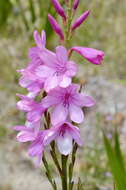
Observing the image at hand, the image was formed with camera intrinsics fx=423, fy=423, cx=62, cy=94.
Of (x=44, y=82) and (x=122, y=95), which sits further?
(x=122, y=95)

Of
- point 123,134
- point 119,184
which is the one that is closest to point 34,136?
point 119,184

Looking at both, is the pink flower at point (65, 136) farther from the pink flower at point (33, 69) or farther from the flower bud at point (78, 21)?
the flower bud at point (78, 21)

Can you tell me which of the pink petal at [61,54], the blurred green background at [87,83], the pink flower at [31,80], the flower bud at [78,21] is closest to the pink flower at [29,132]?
the pink flower at [31,80]

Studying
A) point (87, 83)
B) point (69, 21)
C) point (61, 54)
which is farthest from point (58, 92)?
point (87, 83)

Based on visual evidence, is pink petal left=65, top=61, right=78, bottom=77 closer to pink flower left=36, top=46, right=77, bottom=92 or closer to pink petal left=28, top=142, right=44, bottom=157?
pink flower left=36, top=46, right=77, bottom=92

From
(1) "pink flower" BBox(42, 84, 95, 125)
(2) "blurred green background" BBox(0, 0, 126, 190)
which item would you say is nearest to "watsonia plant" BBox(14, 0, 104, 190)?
(1) "pink flower" BBox(42, 84, 95, 125)

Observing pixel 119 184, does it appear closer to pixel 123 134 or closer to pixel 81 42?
pixel 123 134
